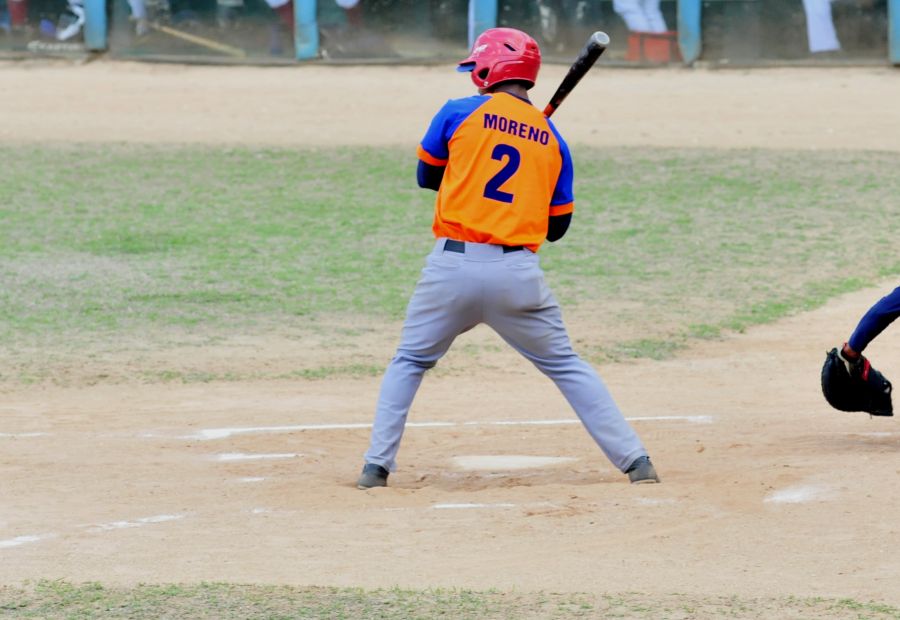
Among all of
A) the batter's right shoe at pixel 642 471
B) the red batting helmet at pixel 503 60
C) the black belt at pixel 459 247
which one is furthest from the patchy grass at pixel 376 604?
the red batting helmet at pixel 503 60

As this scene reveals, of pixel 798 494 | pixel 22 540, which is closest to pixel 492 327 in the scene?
pixel 798 494

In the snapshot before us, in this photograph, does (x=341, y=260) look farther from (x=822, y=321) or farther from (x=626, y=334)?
(x=822, y=321)

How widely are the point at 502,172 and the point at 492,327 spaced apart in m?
0.63

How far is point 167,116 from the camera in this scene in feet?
65.3

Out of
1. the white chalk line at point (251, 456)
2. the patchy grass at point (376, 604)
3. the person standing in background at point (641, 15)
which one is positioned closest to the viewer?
the patchy grass at point (376, 604)

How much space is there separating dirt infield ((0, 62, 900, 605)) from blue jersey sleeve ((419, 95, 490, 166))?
1385 millimetres

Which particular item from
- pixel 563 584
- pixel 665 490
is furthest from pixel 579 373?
pixel 563 584

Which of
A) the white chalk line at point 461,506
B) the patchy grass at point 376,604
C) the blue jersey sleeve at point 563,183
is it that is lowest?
the white chalk line at point 461,506

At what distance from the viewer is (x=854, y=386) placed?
6871 millimetres

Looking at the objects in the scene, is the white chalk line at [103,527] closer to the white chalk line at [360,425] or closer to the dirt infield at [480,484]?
the dirt infield at [480,484]

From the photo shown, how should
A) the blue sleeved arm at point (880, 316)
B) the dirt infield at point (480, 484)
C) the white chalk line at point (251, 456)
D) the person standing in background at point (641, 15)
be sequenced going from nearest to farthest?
the dirt infield at point (480, 484) → the blue sleeved arm at point (880, 316) → the white chalk line at point (251, 456) → the person standing in background at point (641, 15)

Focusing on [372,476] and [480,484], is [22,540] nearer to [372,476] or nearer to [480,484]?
[372,476]

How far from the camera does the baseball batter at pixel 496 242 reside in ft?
19.6

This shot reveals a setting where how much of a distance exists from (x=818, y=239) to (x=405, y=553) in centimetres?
857
